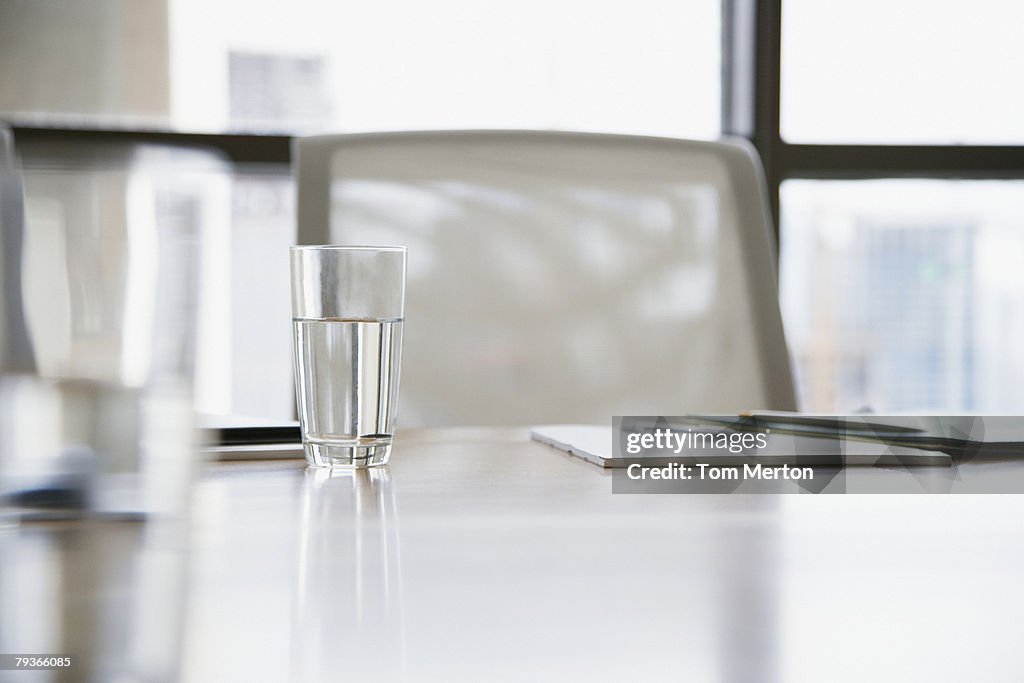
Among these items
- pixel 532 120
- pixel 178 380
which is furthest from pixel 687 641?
pixel 532 120

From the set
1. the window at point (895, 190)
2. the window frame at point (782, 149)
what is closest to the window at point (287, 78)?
the window frame at point (782, 149)

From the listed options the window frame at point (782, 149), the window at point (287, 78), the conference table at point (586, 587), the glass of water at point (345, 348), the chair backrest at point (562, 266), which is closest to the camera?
the conference table at point (586, 587)

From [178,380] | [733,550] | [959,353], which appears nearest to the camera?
[178,380]

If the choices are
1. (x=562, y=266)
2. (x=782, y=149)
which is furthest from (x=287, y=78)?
(x=562, y=266)

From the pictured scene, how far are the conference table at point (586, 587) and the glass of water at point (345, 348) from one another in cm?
7

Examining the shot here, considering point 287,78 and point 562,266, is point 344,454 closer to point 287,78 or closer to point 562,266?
point 562,266

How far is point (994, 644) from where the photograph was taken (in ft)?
0.76

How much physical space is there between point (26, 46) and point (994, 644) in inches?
85.1

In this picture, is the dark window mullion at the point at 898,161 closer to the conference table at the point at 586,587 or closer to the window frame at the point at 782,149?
the window frame at the point at 782,149

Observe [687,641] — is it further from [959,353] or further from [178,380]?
[959,353]

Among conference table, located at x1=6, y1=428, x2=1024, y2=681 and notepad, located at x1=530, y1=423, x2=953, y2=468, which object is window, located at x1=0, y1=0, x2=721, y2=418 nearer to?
notepad, located at x1=530, y1=423, x2=953, y2=468

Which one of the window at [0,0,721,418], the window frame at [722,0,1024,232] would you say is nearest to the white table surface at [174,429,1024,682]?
the window at [0,0,721,418]

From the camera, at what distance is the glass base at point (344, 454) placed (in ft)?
1.75

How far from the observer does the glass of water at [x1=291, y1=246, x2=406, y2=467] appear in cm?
52
